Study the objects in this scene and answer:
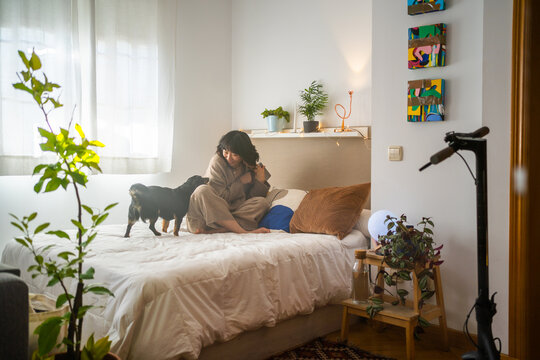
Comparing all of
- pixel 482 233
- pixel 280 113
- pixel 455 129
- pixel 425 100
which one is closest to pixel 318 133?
pixel 280 113

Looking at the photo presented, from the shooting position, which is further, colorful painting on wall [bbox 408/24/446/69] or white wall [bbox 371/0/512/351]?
colorful painting on wall [bbox 408/24/446/69]

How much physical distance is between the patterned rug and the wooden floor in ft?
0.26

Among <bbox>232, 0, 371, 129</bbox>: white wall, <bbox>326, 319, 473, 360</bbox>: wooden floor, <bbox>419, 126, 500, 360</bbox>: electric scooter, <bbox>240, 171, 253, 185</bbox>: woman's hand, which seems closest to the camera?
<bbox>419, 126, 500, 360</bbox>: electric scooter

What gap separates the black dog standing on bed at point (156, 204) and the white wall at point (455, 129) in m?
1.29

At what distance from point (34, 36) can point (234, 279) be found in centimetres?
247

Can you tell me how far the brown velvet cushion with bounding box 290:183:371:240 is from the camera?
9.98 feet

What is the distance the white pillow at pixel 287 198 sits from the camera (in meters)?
3.44

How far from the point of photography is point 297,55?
4152 mm

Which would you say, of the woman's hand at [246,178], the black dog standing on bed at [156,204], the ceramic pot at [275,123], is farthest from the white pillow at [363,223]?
the ceramic pot at [275,123]

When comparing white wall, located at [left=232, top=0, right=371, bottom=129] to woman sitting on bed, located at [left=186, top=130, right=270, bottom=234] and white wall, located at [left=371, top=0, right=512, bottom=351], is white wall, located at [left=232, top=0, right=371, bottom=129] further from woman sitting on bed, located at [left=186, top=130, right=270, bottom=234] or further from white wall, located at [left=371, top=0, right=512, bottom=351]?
woman sitting on bed, located at [left=186, top=130, right=270, bottom=234]

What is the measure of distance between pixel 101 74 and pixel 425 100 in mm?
2566

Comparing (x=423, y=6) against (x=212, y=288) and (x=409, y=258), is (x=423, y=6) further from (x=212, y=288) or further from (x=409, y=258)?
(x=212, y=288)

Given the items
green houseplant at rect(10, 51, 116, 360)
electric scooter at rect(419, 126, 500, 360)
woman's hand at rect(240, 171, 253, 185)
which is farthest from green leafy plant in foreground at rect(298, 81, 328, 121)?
green houseplant at rect(10, 51, 116, 360)

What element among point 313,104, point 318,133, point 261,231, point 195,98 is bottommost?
point 261,231
